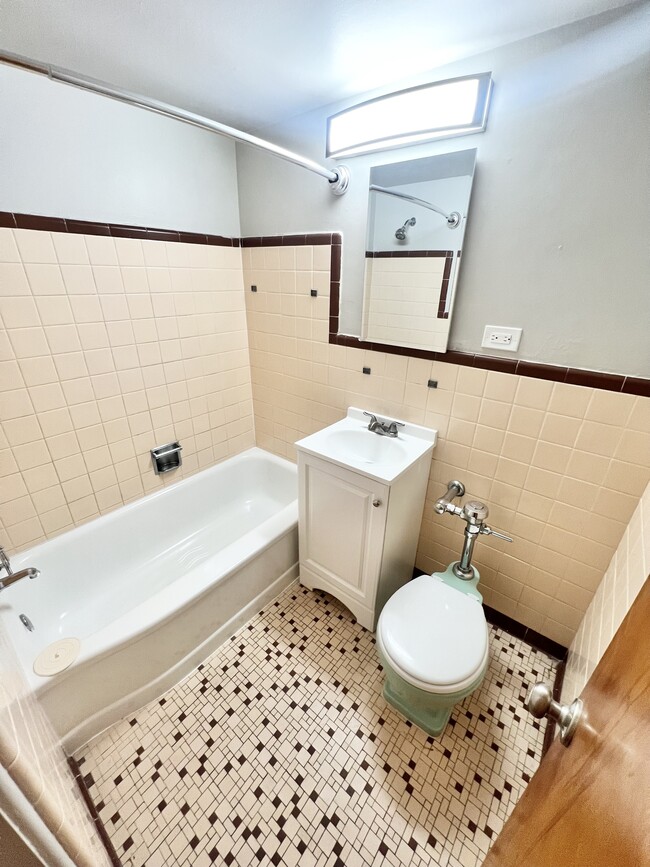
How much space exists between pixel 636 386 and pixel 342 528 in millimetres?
1102

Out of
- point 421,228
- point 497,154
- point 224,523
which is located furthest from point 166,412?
point 497,154

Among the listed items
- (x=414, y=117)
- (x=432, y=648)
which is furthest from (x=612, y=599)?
(x=414, y=117)

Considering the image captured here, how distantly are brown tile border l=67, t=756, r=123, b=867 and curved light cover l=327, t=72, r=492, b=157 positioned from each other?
7.59 ft

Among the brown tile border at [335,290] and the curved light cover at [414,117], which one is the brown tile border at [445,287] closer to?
the brown tile border at [335,290]

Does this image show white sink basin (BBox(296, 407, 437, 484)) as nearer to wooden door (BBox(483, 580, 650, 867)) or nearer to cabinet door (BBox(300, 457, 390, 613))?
cabinet door (BBox(300, 457, 390, 613))

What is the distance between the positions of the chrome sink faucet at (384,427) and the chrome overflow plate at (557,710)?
3.52ft

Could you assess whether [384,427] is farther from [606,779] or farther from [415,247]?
[606,779]

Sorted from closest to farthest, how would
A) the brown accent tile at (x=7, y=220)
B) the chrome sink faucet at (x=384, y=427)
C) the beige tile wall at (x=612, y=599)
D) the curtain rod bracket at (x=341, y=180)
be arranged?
the beige tile wall at (x=612, y=599) < the brown accent tile at (x=7, y=220) < the curtain rod bracket at (x=341, y=180) < the chrome sink faucet at (x=384, y=427)

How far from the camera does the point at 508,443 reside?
133cm

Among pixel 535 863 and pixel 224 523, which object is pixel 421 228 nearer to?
pixel 535 863

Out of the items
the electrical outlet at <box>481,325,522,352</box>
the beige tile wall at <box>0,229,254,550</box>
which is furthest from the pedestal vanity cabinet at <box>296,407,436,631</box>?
the beige tile wall at <box>0,229,254,550</box>

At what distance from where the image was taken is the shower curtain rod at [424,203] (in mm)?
1227

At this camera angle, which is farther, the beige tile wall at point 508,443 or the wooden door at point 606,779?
the beige tile wall at point 508,443

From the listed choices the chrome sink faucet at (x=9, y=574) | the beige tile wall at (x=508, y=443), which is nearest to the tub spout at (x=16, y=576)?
the chrome sink faucet at (x=9, y=574)
